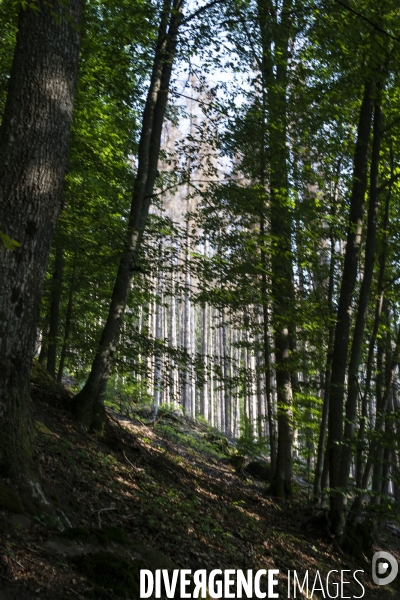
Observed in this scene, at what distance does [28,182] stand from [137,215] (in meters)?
4.39

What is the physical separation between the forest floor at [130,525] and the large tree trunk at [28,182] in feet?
1.93

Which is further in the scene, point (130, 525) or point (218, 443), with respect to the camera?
point (218, 443)

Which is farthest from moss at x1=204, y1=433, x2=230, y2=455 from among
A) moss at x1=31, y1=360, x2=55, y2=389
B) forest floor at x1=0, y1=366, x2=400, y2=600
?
moss at x1=31, y1=360, x2=55, y2=389

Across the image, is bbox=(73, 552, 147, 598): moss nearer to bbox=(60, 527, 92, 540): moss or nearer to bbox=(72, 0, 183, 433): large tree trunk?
bbox=(60, 527, 92, 540): moss

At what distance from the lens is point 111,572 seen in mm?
3664

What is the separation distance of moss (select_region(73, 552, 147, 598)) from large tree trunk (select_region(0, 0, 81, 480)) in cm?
87

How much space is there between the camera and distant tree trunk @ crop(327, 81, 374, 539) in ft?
28.2

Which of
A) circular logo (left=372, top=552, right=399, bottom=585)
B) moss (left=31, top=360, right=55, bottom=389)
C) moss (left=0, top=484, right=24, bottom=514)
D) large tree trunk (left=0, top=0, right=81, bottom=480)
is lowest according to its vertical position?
circular logo (left=372, top=552, right=399, bottom=585)

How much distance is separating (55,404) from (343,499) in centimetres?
497

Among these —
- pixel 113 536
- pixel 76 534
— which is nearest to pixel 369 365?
pixel 113 536

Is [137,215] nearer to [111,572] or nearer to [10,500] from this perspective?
[10,500]

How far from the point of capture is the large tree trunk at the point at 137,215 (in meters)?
7.86

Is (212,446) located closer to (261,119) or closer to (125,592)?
(261,119)

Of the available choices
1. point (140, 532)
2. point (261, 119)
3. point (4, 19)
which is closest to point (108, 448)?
point (140, 532)
